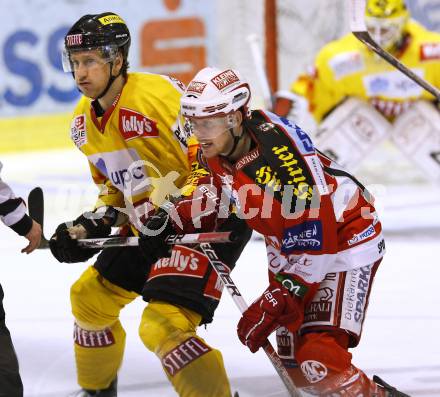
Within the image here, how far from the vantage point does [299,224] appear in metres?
2.66

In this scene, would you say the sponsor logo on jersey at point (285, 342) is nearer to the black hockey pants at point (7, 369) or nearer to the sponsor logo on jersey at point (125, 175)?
the sponsor logo on jersey at point (125, 175)

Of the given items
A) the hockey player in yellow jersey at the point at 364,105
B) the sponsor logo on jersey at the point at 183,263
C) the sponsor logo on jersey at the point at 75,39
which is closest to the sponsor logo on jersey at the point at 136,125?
the sponsor logo on jersey at the point at 75,39

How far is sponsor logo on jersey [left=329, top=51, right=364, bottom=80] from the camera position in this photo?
20.2 feet

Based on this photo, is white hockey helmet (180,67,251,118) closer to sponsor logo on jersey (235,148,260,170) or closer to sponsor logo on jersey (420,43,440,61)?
sponsor logo on jersey (235,148,260,170)

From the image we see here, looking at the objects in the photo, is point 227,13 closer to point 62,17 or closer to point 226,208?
point 62,17

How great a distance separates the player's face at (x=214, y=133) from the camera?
2.74 m

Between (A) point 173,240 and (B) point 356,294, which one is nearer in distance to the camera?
(B) point 356,294

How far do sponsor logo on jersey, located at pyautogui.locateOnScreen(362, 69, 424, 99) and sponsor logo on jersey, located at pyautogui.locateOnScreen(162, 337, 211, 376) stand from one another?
352cm

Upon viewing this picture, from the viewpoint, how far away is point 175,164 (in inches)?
124

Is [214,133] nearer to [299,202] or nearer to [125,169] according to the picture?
[299,202]

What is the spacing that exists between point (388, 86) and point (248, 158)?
356 centimetres

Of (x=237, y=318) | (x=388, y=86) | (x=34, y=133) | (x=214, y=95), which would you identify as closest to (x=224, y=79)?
(x=214, y=95)

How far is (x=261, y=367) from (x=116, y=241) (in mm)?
801

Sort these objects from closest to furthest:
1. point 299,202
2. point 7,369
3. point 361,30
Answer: point 299,202 < point 7,369 < point 361,30
